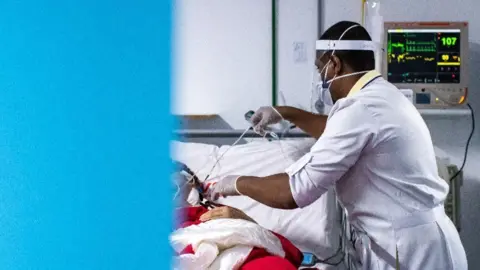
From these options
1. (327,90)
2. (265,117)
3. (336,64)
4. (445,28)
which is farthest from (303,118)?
(445,28)

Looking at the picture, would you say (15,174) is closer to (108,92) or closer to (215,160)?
(108,92)

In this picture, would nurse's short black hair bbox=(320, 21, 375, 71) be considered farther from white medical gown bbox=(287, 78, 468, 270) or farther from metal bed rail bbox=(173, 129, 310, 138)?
metal bed rail bbox=(173, 129, 310, 138)

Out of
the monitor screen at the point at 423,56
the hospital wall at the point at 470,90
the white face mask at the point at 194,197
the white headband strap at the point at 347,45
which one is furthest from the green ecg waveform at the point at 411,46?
the white face mask at the point at 194,197

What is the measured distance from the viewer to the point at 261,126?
2.50 metres

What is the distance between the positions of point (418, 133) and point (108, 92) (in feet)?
4.43

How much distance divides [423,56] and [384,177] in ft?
4.35

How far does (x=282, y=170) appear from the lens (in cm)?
265

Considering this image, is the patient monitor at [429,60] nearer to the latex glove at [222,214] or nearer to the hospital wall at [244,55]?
the hospital wall at [244,55]

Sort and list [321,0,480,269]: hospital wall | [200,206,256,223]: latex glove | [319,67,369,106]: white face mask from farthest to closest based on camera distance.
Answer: [321,0,480,269]: hospital wall
[200,206,256,223]: latex glove
[319,67,369,106]: white face mask

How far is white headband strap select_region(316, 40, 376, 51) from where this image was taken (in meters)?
1.94

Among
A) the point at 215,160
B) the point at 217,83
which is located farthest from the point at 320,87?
the point at 217,83

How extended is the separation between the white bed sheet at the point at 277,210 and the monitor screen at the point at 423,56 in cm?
56

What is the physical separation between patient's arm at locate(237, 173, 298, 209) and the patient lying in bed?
→ 144mm

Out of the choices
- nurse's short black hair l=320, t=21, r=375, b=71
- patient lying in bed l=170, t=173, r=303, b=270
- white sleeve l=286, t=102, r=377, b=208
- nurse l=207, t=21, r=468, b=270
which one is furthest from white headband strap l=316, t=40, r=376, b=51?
patient lying in bed l=170, t=173, r=303, b=270
